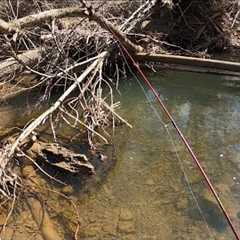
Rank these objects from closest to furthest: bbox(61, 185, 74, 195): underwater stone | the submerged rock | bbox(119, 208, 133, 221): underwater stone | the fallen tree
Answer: the submerged rock → bbox(119, 208, 133, 221): underwater stone → bbox(61, 185, 74, 195): underwater stone → the fallen tree

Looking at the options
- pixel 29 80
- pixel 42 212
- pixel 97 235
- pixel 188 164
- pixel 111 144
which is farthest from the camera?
pixel 29 80

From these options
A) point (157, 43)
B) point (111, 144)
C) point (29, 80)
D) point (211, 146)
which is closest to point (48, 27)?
point (29, 80)

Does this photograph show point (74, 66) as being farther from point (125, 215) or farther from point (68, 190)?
point (125, 215)

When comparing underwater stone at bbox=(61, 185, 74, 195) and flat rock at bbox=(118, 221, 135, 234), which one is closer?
flat rock at bbox=(118, 221, 135, 234)

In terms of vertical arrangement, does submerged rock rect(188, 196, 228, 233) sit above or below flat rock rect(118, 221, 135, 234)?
below

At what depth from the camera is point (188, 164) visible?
6.46 metres

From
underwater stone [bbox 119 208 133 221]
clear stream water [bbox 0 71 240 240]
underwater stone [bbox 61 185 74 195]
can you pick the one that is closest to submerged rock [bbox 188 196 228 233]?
clear stream water [bbox 0 71 240 240]

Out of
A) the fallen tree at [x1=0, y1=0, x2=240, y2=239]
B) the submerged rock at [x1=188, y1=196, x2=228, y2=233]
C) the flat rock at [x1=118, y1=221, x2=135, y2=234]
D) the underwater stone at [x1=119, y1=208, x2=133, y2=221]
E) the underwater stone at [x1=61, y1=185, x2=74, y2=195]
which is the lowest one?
the submerged rock at [x1=188, y1=196, x2=228, y2=233]

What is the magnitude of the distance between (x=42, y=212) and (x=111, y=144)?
5.05ft

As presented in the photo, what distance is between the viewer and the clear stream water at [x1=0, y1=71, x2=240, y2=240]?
546cm

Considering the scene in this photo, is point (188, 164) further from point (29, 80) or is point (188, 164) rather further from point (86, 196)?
point (29, 80)

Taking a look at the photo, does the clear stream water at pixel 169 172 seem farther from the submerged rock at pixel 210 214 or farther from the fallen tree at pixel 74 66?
the fallen tree at pixel 74 66

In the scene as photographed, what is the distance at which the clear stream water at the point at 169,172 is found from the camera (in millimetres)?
5461

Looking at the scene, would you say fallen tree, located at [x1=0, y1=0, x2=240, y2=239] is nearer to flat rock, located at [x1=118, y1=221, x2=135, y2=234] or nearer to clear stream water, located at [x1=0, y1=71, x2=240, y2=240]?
clear stream water, located at [x1=0, y1=71, x2=240, y2=240]
